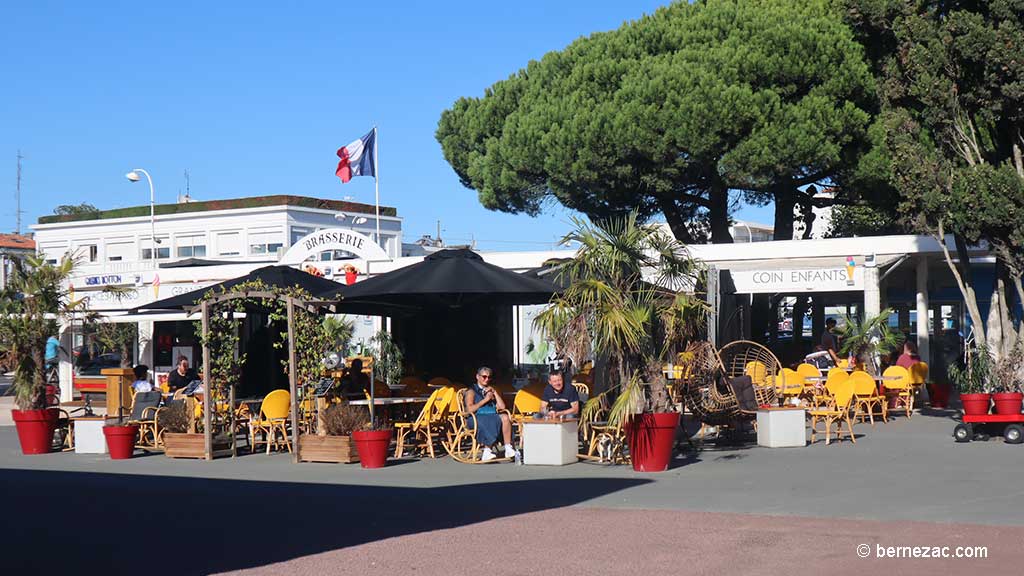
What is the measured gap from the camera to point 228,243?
56.8 m

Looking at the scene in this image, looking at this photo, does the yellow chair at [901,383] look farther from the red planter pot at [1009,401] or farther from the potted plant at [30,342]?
the potted plant at [30,342]

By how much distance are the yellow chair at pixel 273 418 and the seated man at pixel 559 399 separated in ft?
11.9

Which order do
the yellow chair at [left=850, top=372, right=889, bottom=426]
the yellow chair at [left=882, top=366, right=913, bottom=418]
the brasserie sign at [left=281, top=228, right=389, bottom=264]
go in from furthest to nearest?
the brasserie sign at [left=281, top=228, right=389, bottom=264]
the yellow chair at [left=882, top=366, right=913, bottom=418]
the yellow chair at [left=850, top=372, right=889, bottom=426]

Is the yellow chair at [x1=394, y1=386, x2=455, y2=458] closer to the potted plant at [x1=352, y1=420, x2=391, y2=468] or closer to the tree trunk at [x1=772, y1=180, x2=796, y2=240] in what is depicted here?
the potted plant at [x1=352, y1=420, x2=391, y2=468]

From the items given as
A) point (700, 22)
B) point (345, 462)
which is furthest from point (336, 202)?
point (345, 462)

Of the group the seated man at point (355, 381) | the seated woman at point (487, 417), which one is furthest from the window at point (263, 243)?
the seated woman at point (487, 417)

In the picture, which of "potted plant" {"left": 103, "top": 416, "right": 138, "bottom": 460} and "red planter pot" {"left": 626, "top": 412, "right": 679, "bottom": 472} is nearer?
"red planter pot" {"left": 626, "top": 412, "right": 679, "bottom": 472}

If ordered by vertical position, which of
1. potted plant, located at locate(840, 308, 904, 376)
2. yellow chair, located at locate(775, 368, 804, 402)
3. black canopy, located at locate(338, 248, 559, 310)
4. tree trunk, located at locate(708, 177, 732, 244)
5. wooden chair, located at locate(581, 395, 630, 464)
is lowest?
wooden chair, located at locate(581, 395, 630, 464)

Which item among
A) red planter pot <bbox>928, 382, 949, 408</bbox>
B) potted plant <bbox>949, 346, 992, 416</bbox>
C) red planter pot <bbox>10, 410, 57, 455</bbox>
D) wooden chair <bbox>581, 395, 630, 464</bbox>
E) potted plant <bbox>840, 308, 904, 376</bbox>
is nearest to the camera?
wooden chair <bbox>581, 395, 630, 464</bbox>

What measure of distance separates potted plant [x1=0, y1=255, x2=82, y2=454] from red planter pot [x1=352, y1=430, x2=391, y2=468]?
5.41m

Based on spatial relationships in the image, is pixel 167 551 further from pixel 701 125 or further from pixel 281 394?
pixel 701 125

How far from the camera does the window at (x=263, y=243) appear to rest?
55281 mm

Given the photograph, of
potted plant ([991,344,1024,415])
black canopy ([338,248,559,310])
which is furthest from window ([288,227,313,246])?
potted plant ([991,344,1024,415])

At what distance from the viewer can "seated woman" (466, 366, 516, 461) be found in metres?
13.1
